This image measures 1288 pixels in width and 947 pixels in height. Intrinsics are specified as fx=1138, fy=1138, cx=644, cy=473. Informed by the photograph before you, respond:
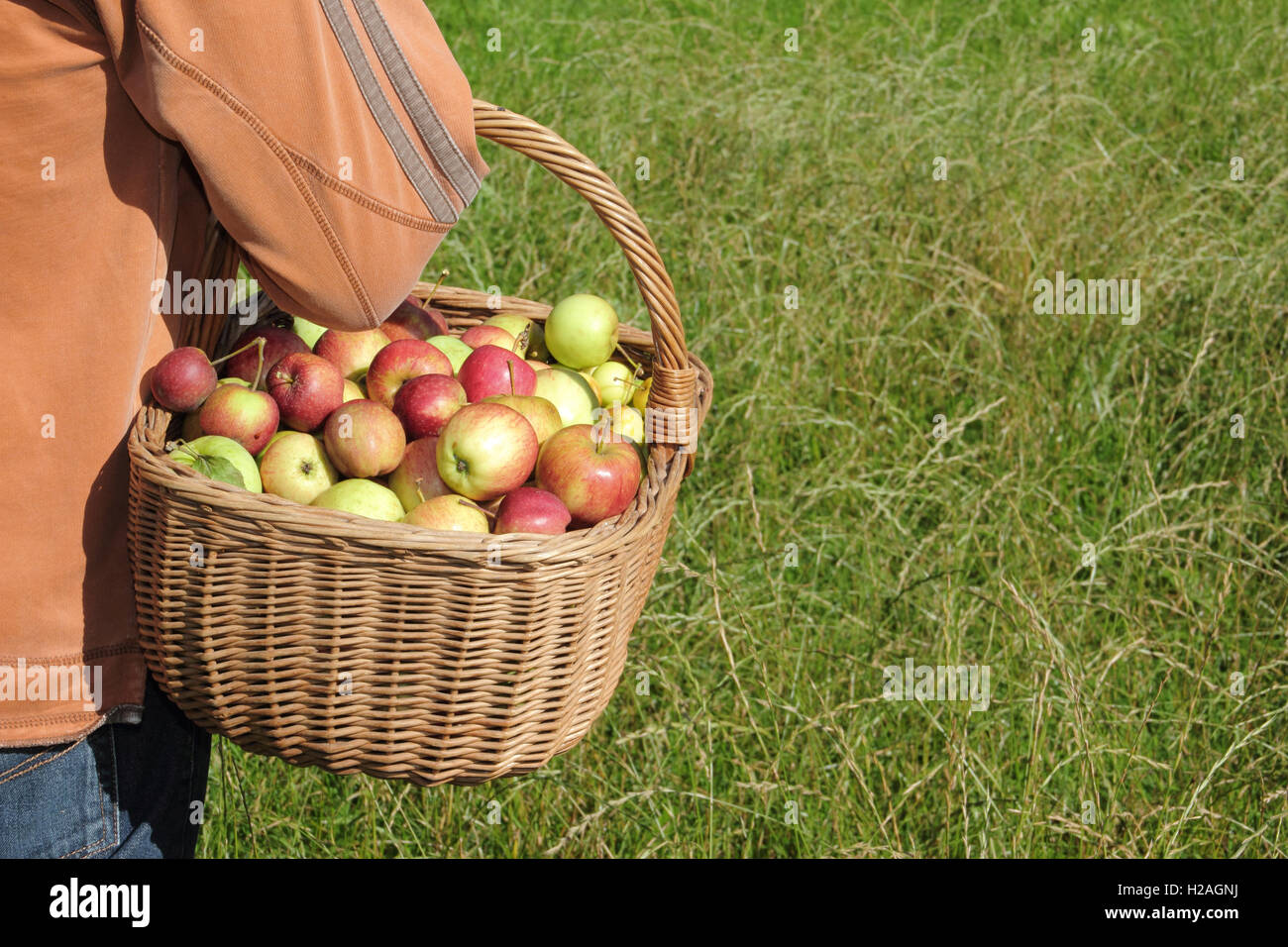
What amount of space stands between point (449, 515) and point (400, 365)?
335mm

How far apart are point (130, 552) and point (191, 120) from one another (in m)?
0.54

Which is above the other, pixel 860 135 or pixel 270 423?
pixel 860 135

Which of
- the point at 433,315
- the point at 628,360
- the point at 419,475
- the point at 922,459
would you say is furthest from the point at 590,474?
the point at 922,459

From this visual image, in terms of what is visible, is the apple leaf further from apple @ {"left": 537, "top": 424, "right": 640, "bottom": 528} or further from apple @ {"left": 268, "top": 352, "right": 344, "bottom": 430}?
apple @ {"left": 537, "top": 424, "right": 640, "bottom": 528}

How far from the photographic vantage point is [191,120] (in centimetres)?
117

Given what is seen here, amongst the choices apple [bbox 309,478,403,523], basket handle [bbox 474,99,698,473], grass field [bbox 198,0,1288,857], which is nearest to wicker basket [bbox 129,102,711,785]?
basket handle [bbox 474,99,698,473]

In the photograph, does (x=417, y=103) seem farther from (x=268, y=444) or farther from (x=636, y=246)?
(x=268, y=444)

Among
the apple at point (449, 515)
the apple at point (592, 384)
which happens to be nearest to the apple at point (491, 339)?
the apple at point (592, 384)

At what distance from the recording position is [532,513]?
1.42m

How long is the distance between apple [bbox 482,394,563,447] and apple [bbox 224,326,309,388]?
313mm

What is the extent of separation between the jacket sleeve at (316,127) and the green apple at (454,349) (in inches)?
18.8
